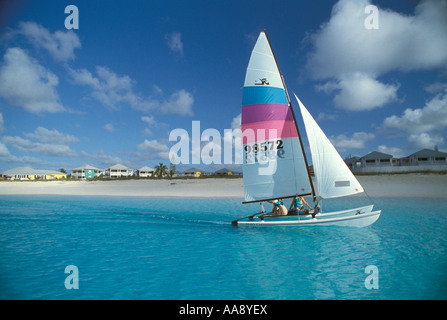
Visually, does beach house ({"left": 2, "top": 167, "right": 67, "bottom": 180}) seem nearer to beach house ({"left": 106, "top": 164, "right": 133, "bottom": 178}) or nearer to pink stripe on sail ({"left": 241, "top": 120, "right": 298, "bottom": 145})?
beach house ({"left": 106, "top": 164, "right": 133, "bottom": 178})

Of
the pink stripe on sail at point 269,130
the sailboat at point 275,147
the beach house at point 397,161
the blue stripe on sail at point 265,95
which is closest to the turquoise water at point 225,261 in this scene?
the sailboat at point 275,147

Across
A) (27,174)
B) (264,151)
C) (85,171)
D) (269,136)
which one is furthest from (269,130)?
(85,171)

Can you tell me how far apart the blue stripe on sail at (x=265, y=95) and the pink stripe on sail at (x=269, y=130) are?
125 cm

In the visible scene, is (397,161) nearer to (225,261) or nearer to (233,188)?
(233,188)

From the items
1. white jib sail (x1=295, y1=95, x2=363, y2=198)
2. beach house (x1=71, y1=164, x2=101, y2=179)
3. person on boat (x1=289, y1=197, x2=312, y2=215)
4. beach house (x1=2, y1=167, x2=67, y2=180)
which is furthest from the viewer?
beach house (x1=71, y1=164, x2=101, y2=179)

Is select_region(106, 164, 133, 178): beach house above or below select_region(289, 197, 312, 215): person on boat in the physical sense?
above

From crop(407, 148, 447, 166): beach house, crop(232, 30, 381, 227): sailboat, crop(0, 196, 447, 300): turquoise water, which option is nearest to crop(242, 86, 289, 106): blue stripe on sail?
crop(232, 30, 381, 227): sailboat

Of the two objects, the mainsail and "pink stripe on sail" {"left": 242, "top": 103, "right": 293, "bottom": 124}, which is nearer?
the mainsail

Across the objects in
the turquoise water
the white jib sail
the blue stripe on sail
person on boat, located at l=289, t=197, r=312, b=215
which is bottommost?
the turquoise water

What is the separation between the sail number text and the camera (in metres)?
14.4

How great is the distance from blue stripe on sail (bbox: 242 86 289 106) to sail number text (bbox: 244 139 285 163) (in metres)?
2.39

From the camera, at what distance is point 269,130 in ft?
47.5

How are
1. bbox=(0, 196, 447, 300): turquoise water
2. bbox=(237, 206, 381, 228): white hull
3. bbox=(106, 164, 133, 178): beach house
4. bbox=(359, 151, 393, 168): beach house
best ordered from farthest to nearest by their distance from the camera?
bbox=(106, 164, 133, 178): beach house
bbox=(359, 151, 393, 168): beach house
bbox=(237, 206, 381, 228): white hull
bbox=(0, 196, 447, 300): turquoise water
